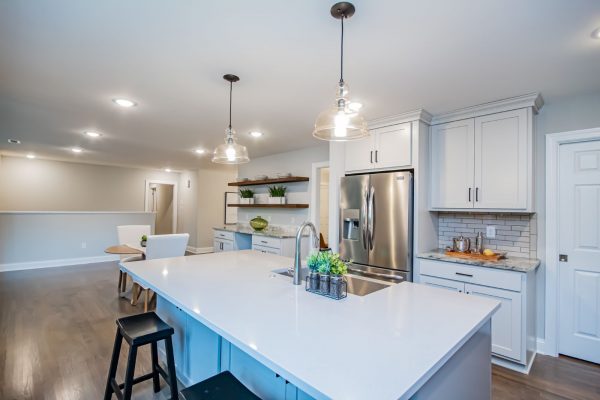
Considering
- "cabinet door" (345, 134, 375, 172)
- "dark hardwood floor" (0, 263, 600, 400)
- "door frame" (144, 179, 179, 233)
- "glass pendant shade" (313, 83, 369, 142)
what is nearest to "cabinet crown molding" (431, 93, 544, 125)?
"cabinet door" (345, 134, 375, 172)

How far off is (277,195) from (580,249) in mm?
4021

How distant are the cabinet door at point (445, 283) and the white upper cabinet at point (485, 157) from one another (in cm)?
75

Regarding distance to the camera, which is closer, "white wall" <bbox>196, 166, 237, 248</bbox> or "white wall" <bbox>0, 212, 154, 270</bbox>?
"white wall" <bbox>0, 212, 154, 270</bbox>

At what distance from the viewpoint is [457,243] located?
3156 millimetres

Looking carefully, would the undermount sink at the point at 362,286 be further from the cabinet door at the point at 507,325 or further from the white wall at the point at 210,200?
the white wall at the point at 210,200

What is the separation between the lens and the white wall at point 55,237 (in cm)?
559

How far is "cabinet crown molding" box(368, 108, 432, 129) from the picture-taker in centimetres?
307

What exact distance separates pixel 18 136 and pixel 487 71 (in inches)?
240

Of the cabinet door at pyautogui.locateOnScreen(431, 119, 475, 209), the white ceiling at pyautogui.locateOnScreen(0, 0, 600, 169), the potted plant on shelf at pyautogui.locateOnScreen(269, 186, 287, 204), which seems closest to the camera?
the white ceiling at pyautogui.locateOnScreen(0, 0, 600, 169)

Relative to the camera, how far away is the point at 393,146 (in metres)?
3.27

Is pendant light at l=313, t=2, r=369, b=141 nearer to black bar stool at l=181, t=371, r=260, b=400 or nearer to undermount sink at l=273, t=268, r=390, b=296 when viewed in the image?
undermount sink at l=273, t=268, r=390, b=296

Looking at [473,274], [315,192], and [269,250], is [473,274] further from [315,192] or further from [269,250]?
[269,250]

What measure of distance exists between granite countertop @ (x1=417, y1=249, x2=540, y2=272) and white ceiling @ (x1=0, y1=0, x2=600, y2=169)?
1.45 meters

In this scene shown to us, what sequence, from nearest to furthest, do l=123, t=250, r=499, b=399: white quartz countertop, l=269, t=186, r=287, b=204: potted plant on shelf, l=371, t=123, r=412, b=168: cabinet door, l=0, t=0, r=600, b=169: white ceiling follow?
l=123, t=250, r=499, b=399: white quartz countertop < l=0, t=0, r=600, b=169: white ceiling < l=371, t=123, r=412, b=168: cabinet door < l=269, t=186, r=287, b=204: potted plant on shelf
